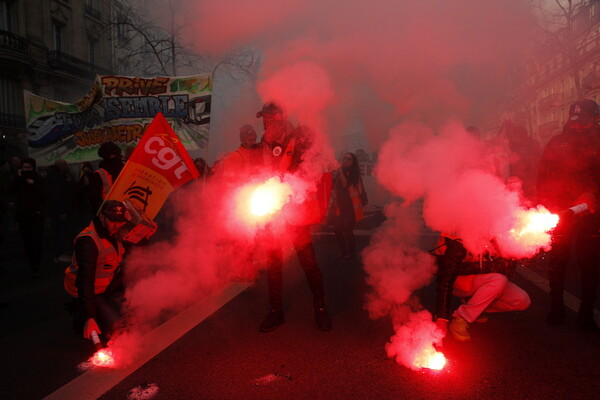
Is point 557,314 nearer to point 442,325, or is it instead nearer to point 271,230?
point 442,325

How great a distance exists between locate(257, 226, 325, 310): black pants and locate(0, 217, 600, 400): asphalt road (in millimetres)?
283

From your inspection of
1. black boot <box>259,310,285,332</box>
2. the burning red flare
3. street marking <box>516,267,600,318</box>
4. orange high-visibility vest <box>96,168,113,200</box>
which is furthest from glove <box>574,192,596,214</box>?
orange high-visibility vest <box>96,168,113,200</box>

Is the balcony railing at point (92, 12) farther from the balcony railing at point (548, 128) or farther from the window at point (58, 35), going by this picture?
the balcony railing at point (548, 128)

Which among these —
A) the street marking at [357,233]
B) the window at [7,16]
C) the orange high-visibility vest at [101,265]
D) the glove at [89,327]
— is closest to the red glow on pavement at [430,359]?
the glove at [89,327]

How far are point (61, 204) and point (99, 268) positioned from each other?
203 inches

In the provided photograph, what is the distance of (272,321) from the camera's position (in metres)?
4.00

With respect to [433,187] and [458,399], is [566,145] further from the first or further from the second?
[458,399]

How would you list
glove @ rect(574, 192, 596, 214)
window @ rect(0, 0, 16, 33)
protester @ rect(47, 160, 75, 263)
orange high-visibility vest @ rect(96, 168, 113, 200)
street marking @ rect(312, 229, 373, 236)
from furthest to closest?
1. window @ rect(0, 0, 16, 33)
2. street marking @ rect(312, 229, 373, 236)
3. protester @ rect(47, 160, 75, 263)
4. orange high-visibility vest @ rect(96, 168, 113, 200)
5. glove @ rect(574, 192, 596, 214)

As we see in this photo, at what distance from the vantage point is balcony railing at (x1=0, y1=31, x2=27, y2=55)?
22.5 meters

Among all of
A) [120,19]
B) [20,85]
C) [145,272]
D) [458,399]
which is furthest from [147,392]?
[20,85]

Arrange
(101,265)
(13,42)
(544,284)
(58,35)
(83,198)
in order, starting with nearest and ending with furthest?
(101,265), (544,284), (83,198), (13,42), (58,35)

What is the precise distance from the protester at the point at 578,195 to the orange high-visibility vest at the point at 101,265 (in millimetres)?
3741

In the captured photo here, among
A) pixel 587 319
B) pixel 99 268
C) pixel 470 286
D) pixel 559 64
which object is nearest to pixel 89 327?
pixel 99 268

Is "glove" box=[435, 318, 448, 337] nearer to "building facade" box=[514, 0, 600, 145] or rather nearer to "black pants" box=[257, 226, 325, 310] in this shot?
"black pants" box=[257, 226, 325, 310]
